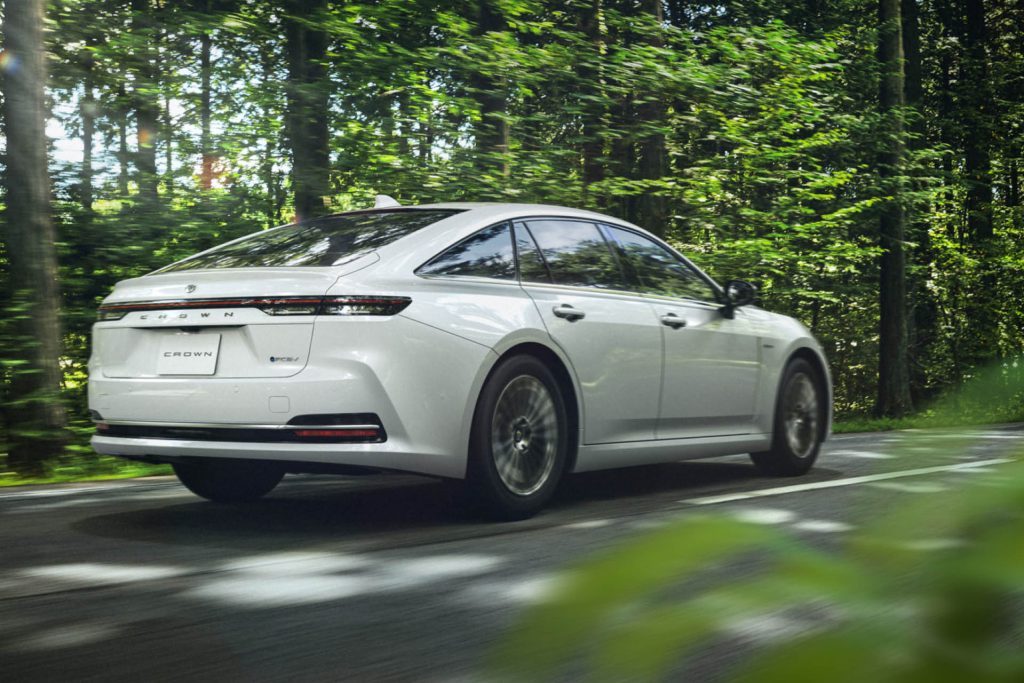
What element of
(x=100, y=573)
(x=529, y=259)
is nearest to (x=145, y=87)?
(x=529, y=259)

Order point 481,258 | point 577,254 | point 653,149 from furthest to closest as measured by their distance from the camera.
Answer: point 653,149 < point 577,254 < point 481,258

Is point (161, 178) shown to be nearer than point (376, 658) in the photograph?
No

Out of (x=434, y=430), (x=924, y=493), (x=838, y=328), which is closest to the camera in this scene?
(x=924, y=493)

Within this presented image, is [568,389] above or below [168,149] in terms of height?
below

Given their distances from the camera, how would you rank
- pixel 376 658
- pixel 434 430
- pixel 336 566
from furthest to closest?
pixel 434 430 → pixel 336 566 → pixel 376 658

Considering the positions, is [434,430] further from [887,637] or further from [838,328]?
[838,328]

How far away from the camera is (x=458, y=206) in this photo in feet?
20.5

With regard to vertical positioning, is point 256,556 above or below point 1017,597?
below

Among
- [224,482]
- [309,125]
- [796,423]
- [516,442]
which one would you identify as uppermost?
[309,125]

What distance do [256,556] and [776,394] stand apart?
13.9 feet

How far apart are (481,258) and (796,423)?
10.5 feet

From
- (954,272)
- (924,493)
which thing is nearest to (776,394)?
(924,493)

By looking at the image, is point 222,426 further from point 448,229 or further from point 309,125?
point 309,125

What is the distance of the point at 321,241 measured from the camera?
18.6ft
